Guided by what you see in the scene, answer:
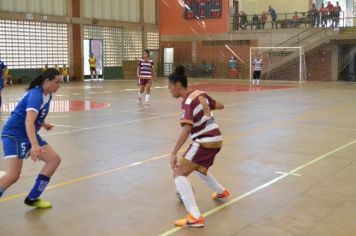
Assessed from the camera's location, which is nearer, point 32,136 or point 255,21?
point 32,136

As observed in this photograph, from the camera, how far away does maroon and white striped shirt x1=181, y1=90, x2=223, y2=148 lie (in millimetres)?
5066

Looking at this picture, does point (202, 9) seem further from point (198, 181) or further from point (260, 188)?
point (260, 188)

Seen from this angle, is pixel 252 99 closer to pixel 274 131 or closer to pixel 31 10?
pixel 274 131

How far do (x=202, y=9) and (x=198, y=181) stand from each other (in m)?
31.9

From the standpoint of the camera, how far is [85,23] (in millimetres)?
34750

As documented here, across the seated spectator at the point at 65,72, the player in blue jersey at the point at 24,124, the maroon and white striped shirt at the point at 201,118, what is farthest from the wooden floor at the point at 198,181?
the seated spectator at the point at 65,72

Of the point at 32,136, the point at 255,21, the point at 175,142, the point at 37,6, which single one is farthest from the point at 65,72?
the point at 32,136

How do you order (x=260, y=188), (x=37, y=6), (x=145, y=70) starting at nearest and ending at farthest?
(x=260, y=188) < (x=145, y=70) < (x=37, y=6)

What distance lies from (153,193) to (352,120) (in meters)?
8.54

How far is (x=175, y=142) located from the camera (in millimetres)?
9883

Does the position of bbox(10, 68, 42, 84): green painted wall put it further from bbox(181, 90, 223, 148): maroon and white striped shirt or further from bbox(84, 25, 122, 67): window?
bbox(181, 90, 223, 148): maroon and white striped shirt

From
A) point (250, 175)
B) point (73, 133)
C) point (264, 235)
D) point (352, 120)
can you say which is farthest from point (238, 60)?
point (264, 235)

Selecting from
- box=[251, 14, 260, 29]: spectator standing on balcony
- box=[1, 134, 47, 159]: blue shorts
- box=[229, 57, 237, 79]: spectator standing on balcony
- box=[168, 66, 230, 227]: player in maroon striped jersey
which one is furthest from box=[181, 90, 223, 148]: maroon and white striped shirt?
box=[251, 14, 260, 29]: spectator standing on balcony

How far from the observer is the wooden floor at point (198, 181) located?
199 inches
